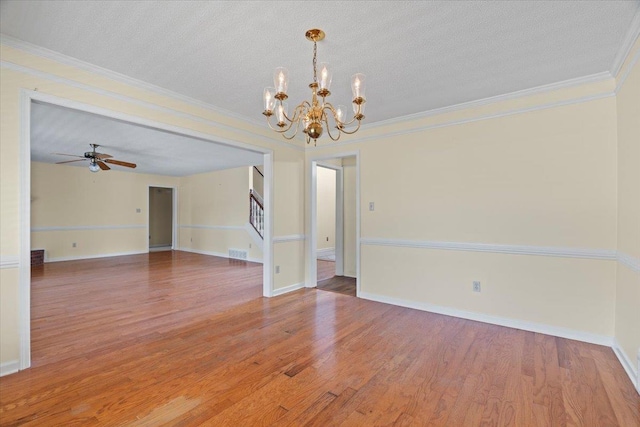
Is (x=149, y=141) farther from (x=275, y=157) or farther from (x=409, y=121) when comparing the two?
(x=409, y=121)

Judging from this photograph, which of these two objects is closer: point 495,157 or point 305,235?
point 495,157

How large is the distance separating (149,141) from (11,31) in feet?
10.2

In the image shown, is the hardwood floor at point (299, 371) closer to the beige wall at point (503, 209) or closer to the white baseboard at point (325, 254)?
the beige wall at point (503, 209)

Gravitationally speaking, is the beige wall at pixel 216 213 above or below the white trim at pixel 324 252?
above

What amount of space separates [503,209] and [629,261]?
1117 millimetres

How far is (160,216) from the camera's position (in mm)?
11094

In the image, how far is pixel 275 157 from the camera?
449 cm

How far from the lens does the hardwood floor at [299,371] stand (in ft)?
5.93

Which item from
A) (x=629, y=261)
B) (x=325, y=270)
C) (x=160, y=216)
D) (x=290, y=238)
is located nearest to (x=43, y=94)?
(x=290, y=238)

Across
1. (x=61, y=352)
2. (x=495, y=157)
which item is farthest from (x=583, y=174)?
(x=61, y=352)

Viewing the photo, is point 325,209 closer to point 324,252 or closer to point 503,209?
point 324,252

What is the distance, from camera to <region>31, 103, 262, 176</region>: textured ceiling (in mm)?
4023

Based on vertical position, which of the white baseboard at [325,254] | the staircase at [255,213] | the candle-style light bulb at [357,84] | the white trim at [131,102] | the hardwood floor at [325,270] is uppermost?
the white trim at [131,102]

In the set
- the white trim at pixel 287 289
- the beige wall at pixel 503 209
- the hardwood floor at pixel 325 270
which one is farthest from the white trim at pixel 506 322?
the hardwood floor at pixel 325 270
